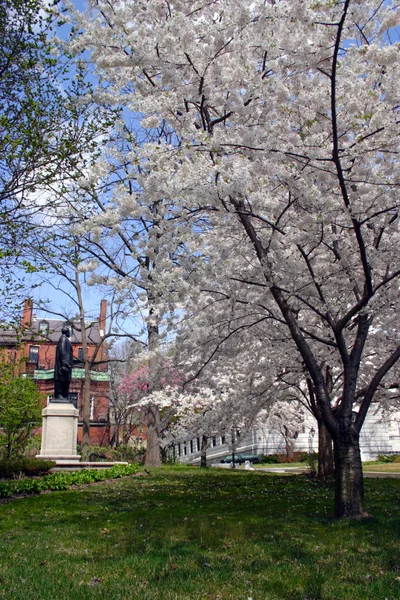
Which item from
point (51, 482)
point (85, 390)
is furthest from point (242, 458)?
point (51, 482)

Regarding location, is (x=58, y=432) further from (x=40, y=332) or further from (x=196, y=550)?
(x=196, y=550)

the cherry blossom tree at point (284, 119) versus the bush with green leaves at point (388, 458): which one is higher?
the cherry blossom tree at point (284, 119)

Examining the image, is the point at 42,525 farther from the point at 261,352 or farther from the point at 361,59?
the point at 361,59

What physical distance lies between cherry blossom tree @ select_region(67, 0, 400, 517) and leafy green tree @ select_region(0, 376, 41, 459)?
10.1 meters

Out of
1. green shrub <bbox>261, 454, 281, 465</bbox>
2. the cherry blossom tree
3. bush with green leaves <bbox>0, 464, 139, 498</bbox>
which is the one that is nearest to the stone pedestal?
bush with green leaves <bbox>0, 464, 139, 498</bbox>

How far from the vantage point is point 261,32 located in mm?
6625

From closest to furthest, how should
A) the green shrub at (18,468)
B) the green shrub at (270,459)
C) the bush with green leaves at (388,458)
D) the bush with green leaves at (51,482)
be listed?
1. the bush with green leaves at (51,482)
2. the green shrub at (18,468)
3. the bush with green leaves at (388,458)
4. the green shrub at (270,459)

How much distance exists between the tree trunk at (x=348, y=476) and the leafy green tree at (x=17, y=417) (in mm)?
10834

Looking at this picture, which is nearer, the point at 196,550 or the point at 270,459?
the point at 196,550

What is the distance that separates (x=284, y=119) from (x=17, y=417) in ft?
42.8

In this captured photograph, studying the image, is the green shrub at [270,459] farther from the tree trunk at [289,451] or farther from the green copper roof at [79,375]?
the green copper roof at [79,375]

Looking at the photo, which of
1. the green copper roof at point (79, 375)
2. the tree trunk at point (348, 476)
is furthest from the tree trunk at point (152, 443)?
the green copper roof at point (79, 375)

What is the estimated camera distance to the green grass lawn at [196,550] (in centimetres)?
383

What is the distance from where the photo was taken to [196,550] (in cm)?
506
